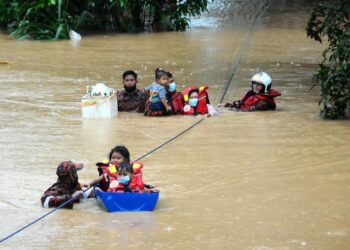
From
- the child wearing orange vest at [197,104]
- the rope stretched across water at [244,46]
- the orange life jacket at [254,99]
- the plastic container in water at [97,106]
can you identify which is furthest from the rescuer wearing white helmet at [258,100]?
the plastic container in water at [97,106]

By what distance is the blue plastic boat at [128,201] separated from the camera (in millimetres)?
7750

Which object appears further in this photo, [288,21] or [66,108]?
[288,21]

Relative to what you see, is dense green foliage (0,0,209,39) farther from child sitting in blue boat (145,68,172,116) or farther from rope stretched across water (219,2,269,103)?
child sitting in blue boat (145,68,172,116)

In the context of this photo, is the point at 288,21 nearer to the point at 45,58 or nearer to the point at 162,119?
the point at 45,58

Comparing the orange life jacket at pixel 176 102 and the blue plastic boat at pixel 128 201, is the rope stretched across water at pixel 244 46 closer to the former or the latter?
the orange life jacket at pixel 176 102

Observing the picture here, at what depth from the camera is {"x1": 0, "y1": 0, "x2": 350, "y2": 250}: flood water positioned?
733 cm

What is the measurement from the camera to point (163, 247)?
7000mm

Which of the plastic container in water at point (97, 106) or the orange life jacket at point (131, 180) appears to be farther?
the plastic container in water at point (97, 106)

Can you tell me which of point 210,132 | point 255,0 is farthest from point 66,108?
point 255,0

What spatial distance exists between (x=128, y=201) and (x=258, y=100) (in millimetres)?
4996

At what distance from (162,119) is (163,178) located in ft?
10.1

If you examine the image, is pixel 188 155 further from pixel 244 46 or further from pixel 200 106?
pixel 244 46

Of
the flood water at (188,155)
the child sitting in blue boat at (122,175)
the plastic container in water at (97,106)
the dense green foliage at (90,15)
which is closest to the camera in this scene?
the flood water at (188,155)

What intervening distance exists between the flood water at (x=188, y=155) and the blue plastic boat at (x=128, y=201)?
0.22ft
